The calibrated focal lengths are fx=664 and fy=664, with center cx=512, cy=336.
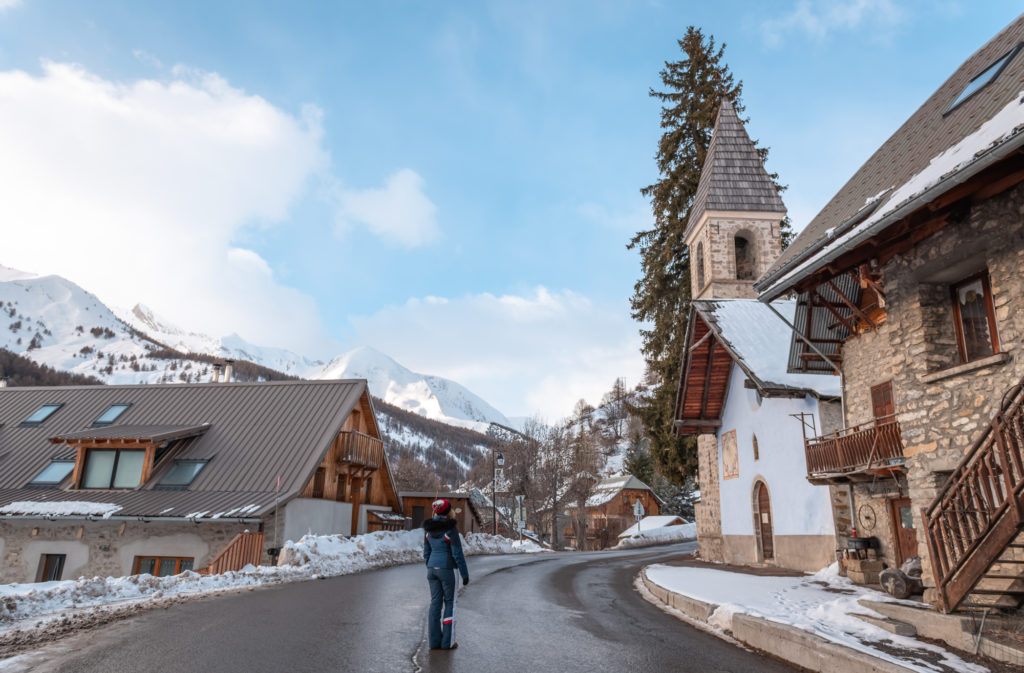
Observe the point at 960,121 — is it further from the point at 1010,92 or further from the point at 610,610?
the point at 610,610

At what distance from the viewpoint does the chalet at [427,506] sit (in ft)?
125

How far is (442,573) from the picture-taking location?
743cm

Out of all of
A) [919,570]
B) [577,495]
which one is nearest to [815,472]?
[919,570]

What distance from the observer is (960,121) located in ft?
34.3

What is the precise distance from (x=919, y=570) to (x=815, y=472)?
14.4ft

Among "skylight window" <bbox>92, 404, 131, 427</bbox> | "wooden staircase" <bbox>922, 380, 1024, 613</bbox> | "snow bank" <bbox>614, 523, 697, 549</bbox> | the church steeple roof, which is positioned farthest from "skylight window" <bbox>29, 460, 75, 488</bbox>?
"snow bank" <bbox>614, 523, 697, 549</bbox>

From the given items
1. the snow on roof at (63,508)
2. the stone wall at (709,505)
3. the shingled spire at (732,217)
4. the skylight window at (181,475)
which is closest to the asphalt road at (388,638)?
the snow on roof at (63,508)

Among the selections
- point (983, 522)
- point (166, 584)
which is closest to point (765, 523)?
point (983, 522)

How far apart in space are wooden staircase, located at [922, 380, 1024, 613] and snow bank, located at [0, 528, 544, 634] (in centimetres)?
1087

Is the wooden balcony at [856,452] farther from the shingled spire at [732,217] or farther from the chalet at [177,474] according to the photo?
the chalet at [177,474]

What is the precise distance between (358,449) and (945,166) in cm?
2172

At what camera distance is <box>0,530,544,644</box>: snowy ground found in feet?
29.0

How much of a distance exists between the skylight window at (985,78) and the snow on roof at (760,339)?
5578mm

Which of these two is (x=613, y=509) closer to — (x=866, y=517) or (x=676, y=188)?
(x=676, y=188)
